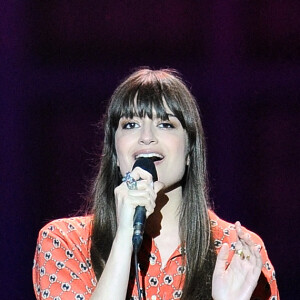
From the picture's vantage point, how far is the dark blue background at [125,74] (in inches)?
148

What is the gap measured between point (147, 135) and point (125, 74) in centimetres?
122

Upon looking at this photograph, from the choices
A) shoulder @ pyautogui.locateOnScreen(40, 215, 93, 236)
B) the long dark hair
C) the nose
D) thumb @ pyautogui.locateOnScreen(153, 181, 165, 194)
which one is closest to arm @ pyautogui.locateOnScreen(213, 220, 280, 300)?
the long dark hair

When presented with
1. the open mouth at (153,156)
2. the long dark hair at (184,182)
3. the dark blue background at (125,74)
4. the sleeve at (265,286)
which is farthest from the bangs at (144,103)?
the dark blue background at (125,74)

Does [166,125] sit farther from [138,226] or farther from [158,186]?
[138,226]

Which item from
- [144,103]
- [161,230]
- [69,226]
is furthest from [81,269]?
[144,103]

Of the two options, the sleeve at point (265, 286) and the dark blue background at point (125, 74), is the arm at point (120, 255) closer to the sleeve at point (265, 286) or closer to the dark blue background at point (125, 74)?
the sleeve at point (265, 286)

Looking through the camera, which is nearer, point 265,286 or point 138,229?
point 138,229

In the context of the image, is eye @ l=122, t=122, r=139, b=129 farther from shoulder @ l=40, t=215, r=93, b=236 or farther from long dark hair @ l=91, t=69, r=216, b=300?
shoulder @ l=40, t=215, r=93, b=236

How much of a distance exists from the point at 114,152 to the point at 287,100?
1.21 m

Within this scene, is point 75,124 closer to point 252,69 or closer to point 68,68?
point 68,68

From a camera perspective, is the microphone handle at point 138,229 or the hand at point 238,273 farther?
the hand at point 238,273

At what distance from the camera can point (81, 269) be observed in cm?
266

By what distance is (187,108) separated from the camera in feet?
9.00

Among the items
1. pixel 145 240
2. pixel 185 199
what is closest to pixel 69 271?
pixel 145 240
